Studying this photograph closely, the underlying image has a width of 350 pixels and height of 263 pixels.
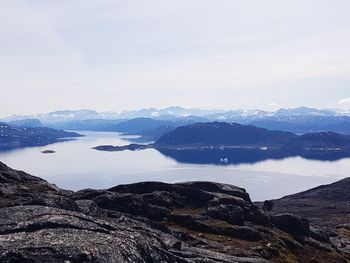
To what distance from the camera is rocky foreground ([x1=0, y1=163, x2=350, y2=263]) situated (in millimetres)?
31734

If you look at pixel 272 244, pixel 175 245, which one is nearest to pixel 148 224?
pixel 175 245

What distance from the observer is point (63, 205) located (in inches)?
1906

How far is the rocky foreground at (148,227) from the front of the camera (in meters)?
31.7

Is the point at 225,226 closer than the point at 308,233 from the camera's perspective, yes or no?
Yes

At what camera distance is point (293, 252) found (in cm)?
7469

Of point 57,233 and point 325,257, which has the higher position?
point 57,233

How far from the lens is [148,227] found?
51781 millimetres

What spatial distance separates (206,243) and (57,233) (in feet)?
102

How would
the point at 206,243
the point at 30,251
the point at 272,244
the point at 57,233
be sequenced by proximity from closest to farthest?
the point at 30,251 → the point at 57,233 → the point at 206,243 → the point at 272,244

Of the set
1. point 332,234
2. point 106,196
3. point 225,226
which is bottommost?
point 332,234

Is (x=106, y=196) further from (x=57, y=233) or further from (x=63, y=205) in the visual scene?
(x=57, y=233)

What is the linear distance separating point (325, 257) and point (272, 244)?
13.8 m

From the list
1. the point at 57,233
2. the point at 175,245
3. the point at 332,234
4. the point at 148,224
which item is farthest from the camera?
the point at 332,234

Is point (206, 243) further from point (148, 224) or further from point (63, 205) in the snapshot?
point (63, 205)
